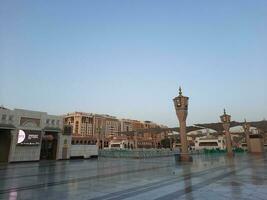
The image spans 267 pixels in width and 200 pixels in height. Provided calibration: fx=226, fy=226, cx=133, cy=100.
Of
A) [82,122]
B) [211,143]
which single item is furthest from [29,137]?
[82,122]

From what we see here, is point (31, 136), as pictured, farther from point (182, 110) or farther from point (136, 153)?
point (182, 110)

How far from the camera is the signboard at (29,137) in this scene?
30.1 meters

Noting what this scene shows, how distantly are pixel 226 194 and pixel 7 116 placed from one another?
2872 cm

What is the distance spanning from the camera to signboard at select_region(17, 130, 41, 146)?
98.7ft

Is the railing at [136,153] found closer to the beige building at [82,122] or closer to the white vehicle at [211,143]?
the white vehicle at [211,143]

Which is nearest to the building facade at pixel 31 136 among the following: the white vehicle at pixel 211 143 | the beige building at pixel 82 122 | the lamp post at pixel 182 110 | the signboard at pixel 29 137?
the signboard at pixel 29 137

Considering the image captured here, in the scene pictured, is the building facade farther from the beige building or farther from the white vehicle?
the beige building

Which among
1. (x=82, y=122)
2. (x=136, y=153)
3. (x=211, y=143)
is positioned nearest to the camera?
(x=136, y=153)

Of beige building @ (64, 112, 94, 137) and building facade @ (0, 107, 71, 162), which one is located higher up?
beige building @ (64, 112, 94, 137)

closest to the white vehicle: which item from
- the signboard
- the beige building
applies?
the signboard

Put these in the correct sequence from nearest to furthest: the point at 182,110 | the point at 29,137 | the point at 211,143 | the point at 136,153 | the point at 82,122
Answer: the point at 182,110 < the point at 29,137 < the point at 136,153 < the point at 211,143 < the point at 82,122

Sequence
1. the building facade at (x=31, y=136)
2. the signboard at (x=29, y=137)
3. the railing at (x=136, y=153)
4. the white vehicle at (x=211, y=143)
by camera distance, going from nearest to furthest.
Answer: the building facade at (x=31, y=136), the signboard at (x=29, y=137), the railing at (x=136, y=153), the white vehicle at (x=211, y=143)

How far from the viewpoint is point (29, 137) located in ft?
102

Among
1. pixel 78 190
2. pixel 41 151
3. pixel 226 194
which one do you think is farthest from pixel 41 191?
pixel 41 151
